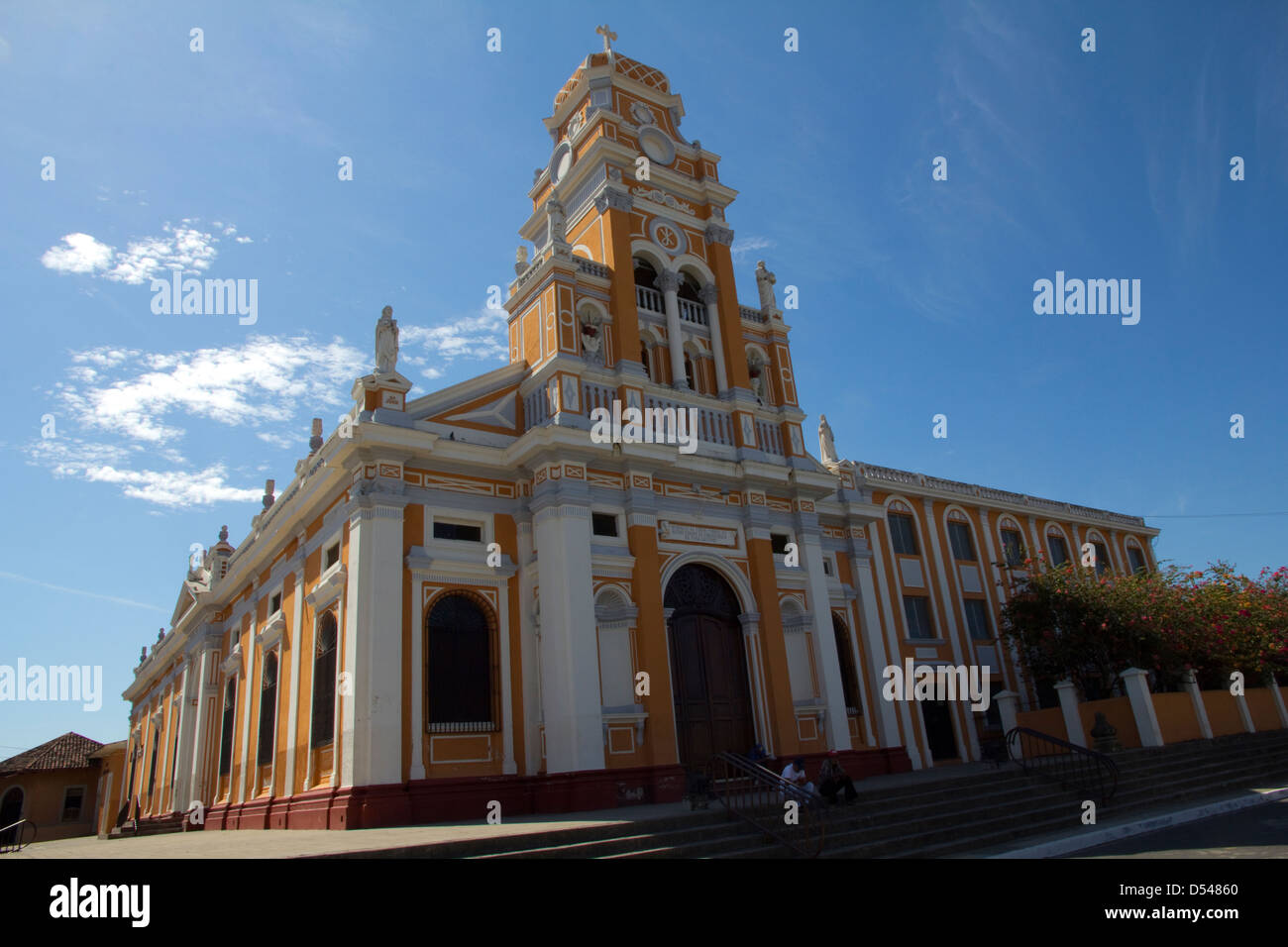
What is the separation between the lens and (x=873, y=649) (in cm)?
2150

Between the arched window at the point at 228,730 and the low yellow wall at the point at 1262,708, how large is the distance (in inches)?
1139

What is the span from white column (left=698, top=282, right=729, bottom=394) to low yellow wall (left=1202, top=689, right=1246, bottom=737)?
1528 cm

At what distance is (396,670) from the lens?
1506 cm

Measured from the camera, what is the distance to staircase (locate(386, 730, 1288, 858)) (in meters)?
10.2

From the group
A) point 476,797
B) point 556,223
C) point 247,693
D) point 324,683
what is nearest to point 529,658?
point 476,797

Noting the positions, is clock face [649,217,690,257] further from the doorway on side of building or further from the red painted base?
the doorway on side of building

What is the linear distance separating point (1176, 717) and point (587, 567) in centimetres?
1573

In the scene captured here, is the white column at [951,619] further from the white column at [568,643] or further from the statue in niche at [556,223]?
the statue in niche at [556,223]

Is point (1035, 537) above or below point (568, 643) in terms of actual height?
above

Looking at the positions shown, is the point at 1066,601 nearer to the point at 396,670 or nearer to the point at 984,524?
the point at 984,524

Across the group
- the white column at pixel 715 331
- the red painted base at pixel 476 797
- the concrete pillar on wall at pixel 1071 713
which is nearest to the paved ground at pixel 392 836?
the red painted base at pixel 476 797

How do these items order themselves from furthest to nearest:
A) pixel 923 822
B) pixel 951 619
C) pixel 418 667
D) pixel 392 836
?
pixel 951 619 < pixel 418 667 < pixel 923 822 < pixel 392 836

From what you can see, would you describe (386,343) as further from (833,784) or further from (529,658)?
(833,784)

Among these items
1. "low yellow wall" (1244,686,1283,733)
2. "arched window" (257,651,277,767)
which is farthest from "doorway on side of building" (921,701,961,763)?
"arched window" (257,651,277,767)
